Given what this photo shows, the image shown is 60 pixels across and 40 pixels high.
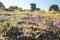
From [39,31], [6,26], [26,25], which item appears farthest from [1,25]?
[39,31]

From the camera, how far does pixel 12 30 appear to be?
5777 mm

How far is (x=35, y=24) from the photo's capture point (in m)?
6.54

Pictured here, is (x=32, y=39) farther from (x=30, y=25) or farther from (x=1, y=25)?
(x=1, y=25)

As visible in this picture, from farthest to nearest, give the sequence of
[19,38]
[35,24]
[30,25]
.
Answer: [35,24]
[30,25]
[19,38]

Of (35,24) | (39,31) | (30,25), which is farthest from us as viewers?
(35,24)

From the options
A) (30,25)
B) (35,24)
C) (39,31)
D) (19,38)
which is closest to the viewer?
(19,38)

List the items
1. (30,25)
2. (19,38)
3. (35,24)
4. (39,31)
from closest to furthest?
(19,38) < (39,31) < (30,25) < (35,24)

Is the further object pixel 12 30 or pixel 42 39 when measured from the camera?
pixel 12 30

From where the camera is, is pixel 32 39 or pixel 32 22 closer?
pixel 32 39

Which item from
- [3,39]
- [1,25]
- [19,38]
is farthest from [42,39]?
[1,25]

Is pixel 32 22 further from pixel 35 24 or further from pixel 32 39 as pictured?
pixel 32 39

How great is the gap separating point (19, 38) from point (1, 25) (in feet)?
3.44

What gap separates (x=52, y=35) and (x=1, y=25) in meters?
1.56

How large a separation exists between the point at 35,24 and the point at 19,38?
1.32m
